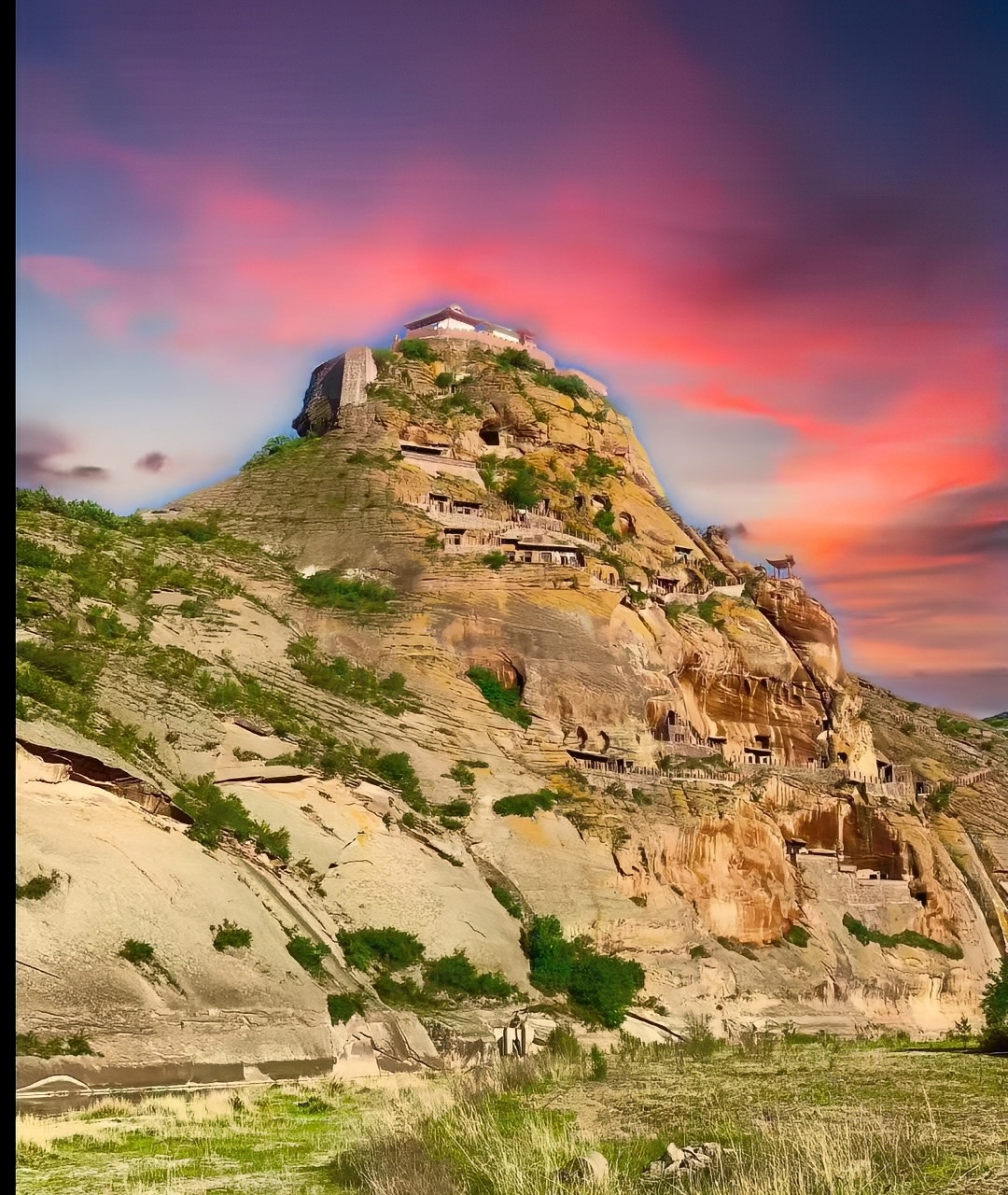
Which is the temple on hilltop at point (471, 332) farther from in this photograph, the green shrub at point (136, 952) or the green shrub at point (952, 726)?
the green shrub at point (136, 952)

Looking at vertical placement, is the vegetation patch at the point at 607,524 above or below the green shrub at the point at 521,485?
below

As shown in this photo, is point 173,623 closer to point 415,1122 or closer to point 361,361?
point 415,1122

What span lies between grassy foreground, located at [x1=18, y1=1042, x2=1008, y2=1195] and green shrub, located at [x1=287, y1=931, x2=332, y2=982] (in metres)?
5.20

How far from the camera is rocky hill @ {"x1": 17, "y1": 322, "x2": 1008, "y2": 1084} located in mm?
26672

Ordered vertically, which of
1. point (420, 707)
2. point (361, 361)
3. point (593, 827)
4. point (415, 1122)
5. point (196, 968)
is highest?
point (361, 361)

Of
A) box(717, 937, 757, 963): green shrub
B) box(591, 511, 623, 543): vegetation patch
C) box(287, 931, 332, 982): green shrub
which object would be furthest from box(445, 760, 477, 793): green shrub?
box(591, 511, 623, 543): vegetation patch

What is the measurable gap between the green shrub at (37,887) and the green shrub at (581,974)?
18988mm

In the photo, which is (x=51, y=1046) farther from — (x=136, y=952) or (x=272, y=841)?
(x=272, y=841)

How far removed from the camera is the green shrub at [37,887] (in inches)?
920

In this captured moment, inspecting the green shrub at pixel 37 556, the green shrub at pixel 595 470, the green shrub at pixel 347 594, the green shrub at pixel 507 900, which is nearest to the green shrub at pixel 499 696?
the green shrub at pixel 347 594

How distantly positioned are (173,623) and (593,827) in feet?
59.7

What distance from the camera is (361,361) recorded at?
8075 cm

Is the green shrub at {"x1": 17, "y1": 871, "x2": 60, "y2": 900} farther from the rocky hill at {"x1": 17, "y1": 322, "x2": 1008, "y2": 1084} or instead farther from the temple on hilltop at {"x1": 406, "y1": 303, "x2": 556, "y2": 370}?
the temple on hilltop at {"x1": 406, "y1": 303, "x2": 556, "y2": 370}
